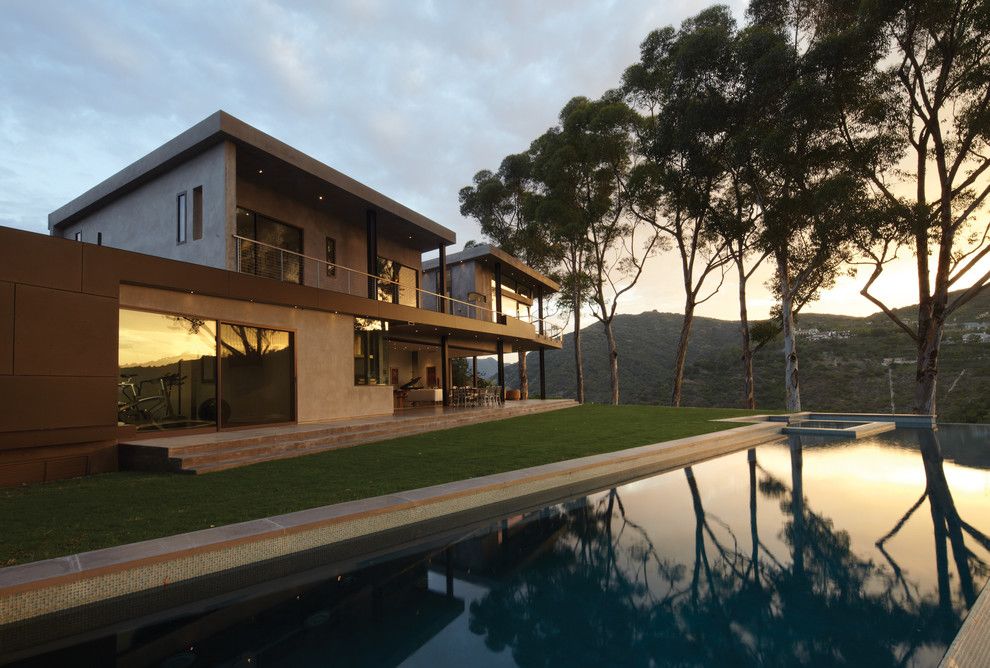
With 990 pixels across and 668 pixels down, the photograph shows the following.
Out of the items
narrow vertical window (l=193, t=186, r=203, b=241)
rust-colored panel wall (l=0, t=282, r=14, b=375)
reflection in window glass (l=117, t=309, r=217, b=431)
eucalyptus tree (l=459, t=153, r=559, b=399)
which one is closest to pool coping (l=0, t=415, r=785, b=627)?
rust-colored panel wall (l=0, t=282, r=14, b=375)

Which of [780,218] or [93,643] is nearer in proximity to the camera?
[93,643]

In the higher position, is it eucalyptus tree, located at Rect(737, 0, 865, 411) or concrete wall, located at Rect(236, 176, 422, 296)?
eucalyptus tree, located at Rect(737, 0, 865, 411)

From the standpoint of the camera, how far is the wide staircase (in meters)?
7.80

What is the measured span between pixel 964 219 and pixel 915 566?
18.3 metres

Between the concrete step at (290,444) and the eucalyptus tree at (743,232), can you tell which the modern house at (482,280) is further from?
the eucalyptus tree at (743,232)

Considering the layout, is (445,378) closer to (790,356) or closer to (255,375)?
(255,375)

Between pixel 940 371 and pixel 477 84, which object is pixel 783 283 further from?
pixel 940 371

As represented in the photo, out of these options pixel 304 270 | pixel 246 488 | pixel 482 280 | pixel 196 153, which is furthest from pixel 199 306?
pixel 482 280

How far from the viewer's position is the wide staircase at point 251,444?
25.6ft

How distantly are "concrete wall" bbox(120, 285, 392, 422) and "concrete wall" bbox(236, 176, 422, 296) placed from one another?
1.86 m

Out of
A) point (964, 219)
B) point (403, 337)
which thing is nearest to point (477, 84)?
point (403, 337)

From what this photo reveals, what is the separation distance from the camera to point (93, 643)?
330cm

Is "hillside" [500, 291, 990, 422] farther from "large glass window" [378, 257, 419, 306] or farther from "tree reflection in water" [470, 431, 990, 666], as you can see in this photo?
"tree reflection in water" [470, 431, 990, 666]

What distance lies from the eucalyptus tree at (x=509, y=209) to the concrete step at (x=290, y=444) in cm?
1795
